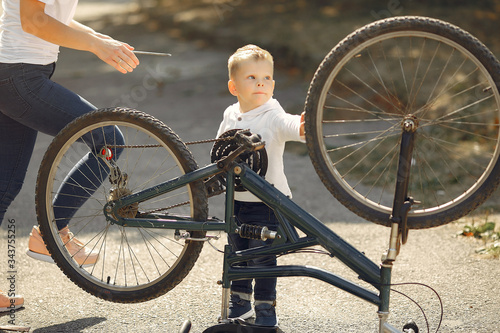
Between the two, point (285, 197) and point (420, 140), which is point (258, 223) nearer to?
point (285, 197)

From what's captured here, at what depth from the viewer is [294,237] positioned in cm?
253

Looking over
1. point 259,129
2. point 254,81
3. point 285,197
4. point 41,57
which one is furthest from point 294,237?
point 41,57

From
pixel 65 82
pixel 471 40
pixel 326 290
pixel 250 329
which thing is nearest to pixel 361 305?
pixel 326 290

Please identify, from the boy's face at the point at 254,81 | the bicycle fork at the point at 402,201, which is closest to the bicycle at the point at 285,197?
the bicycle fork at the point at 402,201

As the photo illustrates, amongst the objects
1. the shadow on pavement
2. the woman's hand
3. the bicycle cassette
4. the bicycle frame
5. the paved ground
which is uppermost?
the woman's hand

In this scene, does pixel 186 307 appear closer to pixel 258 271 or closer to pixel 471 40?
pixel 258 271

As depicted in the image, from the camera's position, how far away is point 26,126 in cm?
304

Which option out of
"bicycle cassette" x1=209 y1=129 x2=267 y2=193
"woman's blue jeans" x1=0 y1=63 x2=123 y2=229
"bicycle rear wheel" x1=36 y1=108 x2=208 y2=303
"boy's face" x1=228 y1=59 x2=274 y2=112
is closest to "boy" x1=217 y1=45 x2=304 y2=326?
"boy's face" x1=228 y1=59 x2=274 y2=112

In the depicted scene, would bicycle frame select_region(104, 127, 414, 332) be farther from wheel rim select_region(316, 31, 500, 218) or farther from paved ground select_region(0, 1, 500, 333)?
paved ground select_region(0, 1, 500, 333)

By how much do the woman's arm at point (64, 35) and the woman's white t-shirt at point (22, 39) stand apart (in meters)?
0.12

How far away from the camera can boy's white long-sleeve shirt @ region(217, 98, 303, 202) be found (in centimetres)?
271

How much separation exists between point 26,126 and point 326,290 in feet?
5.30

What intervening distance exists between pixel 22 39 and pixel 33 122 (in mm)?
345

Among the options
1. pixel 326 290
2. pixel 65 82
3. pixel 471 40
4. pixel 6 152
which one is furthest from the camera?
pixel 65 82
